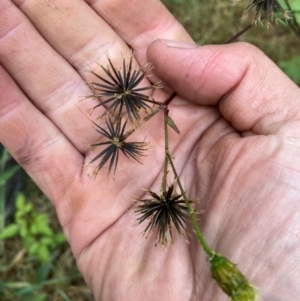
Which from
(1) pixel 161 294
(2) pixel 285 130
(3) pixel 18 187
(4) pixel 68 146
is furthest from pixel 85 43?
(3) pixel 18 187

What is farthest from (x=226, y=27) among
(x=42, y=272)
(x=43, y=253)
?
(x=42, y=272)

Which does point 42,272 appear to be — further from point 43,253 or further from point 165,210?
point 165,210

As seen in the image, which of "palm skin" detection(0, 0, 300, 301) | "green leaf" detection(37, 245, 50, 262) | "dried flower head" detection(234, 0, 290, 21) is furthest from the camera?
"green leaf" detection(37, 245, 50, 262)

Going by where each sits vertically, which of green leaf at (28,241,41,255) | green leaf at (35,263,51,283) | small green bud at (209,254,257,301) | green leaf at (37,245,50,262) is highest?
small green bud at (209,254,257,301)

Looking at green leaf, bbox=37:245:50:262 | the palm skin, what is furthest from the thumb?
green leaf, bbox=37:245:50:262

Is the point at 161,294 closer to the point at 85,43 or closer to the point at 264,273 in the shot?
the point at 264,273

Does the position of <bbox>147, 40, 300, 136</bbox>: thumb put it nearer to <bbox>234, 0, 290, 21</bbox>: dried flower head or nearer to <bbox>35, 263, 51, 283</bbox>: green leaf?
<bbox>234, 0, 290, 21</bbox>: dried flower head
